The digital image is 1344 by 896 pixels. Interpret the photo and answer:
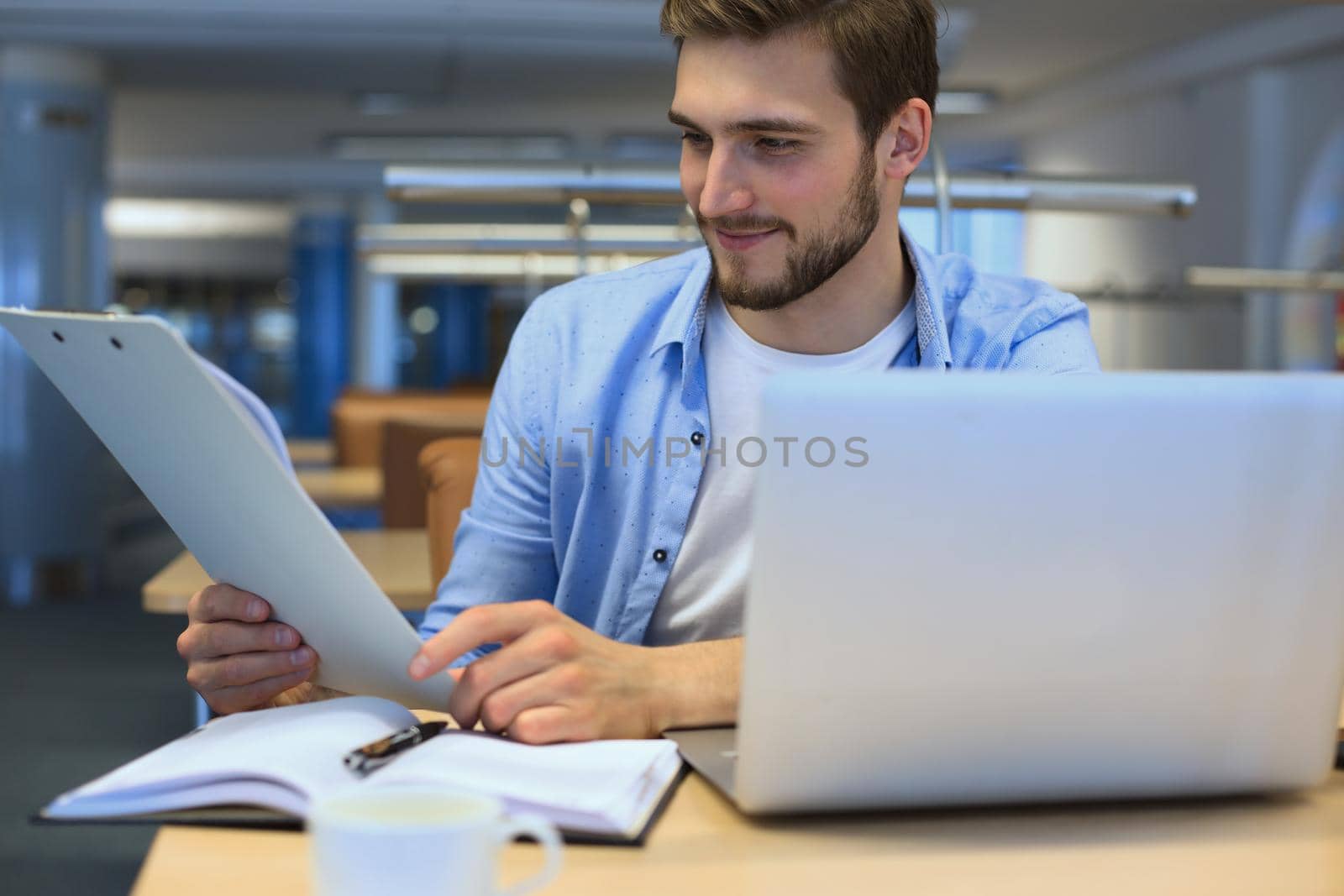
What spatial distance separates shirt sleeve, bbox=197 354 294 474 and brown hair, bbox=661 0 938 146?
629 mm

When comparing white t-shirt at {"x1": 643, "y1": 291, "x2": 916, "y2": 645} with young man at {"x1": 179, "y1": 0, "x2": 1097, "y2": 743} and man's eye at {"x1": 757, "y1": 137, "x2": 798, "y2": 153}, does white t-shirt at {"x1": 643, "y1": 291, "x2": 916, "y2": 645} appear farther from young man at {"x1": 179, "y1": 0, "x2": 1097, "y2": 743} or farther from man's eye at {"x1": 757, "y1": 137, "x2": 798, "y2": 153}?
man's eye at {"x1": 757, "y1": 137, "x2": 798, "y2": 153}

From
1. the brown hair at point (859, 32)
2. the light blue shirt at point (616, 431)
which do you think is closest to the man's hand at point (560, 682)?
the light blue shirt at point (616, 431)

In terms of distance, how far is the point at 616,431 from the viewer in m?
1.48

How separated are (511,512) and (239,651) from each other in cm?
47

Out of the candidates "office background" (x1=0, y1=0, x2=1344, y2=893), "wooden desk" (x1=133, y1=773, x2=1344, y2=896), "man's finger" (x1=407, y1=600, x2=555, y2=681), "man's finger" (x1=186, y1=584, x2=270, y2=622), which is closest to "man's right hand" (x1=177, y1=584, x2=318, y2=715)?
"man's finger" (x1=186, y1=584, x2=270, y2=622)

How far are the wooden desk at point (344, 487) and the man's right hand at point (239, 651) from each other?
2.77m

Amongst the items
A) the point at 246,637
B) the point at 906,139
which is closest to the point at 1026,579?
the point at 246,637

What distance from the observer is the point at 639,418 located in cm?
147

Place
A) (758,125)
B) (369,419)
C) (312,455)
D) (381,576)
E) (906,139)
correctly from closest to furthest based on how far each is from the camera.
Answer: (758,125) < (906,139) < (381,576) < (369,419) < (312,455)

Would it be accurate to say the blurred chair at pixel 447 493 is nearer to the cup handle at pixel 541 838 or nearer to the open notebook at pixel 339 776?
the open notebook at pixel 339 776

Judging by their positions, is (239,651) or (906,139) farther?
(906,139)

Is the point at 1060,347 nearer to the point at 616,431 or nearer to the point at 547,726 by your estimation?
the point at 616,431

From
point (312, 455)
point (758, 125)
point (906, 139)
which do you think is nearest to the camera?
point (758, 125)

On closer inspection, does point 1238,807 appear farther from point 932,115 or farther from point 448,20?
point 448,20
